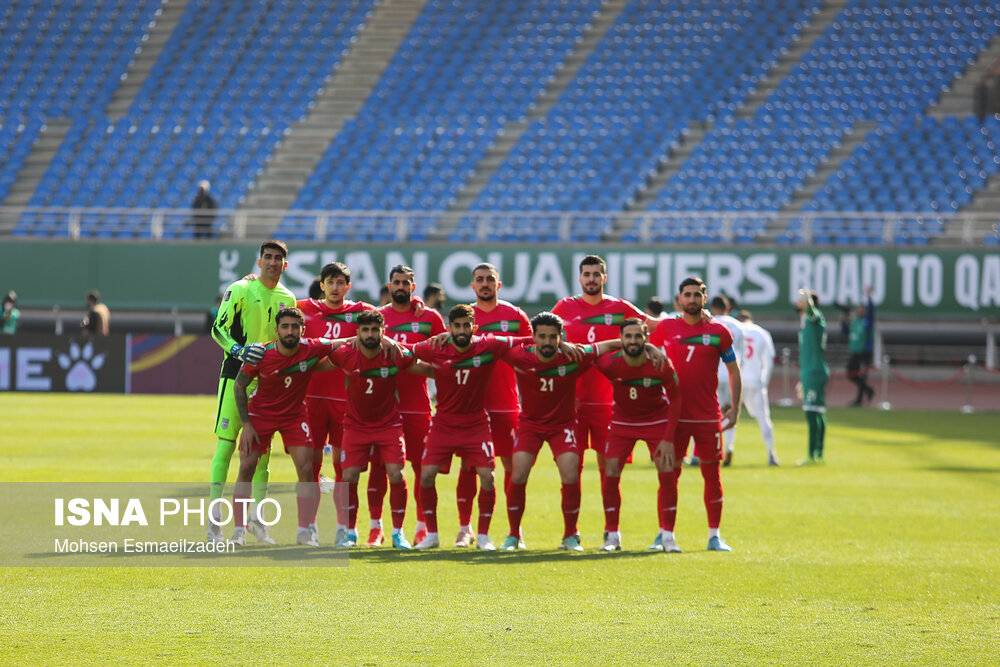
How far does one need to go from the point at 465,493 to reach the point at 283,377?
1707 mm

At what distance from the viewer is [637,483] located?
1399 cm

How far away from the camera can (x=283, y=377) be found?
29.6 ft

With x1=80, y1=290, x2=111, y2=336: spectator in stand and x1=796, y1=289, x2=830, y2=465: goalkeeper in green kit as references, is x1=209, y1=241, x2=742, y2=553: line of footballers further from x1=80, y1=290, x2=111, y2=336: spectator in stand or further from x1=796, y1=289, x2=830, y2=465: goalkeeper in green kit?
x1=80, y1=290, x2=111, y2=336: spectator in stand

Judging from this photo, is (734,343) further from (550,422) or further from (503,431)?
(550,422)

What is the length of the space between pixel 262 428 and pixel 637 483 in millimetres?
5960

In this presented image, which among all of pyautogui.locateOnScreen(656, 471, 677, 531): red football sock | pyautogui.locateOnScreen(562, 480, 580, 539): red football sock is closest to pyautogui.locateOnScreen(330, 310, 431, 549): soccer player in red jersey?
pyautogui.locateOnScreen(562, 480, 580, 539): red football sock

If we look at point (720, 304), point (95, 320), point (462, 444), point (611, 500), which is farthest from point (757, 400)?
point (95, 320)

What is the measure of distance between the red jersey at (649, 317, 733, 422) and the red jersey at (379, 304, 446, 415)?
6.15ft

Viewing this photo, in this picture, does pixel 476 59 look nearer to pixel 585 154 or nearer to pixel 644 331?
pixel 585 154

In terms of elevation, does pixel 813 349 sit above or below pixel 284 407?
above

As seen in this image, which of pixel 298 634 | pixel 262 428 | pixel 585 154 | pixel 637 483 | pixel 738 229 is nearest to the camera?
pixel 298 634

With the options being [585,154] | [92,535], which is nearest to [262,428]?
[92,535]

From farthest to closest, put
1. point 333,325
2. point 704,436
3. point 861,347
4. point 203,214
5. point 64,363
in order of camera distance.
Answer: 1. point 203,214
2. point 64,363
3. point 861,347
4. point 333,325
5. point 704,436

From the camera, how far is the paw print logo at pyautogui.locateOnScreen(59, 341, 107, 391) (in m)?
26.2
